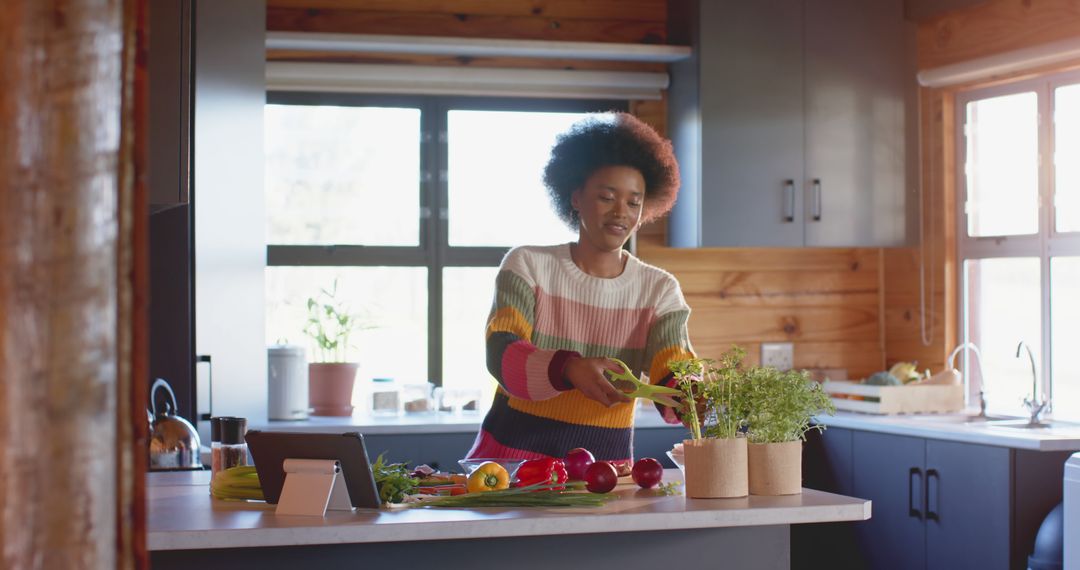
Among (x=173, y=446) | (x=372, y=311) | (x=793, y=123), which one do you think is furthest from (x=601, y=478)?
(x=793, y=123)

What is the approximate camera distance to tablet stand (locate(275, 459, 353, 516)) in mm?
2098

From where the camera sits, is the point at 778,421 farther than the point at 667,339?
No

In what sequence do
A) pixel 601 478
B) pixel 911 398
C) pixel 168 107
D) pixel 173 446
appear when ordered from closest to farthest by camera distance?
pixel 601 478 → pixel 168 107 → pixel 173 446 → pixel 911 398

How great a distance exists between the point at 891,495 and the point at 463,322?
5.55 ft

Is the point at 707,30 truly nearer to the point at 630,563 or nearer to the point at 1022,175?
the point at 1022,175

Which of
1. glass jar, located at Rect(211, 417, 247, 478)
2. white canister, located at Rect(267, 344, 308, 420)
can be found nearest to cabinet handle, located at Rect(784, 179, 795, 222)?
white canister, located at Rect(267, 344, 308, 420)

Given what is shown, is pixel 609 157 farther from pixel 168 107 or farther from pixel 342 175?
pixel 342 175

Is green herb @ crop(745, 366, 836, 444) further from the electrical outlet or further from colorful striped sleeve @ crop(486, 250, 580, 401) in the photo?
the electrical outlet

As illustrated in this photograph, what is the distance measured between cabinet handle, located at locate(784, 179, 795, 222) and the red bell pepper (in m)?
2.42

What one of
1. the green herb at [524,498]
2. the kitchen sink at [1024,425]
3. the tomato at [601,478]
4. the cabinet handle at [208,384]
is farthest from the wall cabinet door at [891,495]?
the cabinet handle at [208,384]

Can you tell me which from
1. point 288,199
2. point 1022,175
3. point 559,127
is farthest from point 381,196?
point 1022,175

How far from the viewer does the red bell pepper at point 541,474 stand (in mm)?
2240

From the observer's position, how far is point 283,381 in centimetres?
407

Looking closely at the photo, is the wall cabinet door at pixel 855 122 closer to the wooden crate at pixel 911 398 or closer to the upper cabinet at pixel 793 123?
the upper cabinet at pixel 793 123
